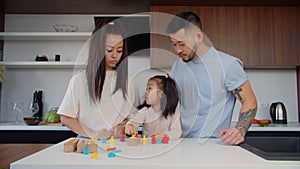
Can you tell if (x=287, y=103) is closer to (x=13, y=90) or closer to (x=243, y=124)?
(x=243, y=124)

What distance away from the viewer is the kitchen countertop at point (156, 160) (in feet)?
1.98

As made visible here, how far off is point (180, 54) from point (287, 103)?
1580 millimetres

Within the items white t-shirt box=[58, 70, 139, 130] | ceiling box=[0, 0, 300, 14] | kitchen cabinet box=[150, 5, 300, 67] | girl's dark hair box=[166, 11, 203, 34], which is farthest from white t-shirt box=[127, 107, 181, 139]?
ceiling box=[0, 0, 300, 14]

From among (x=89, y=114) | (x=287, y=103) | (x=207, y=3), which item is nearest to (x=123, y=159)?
(x=89, y=114)

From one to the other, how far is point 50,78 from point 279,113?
1.95 m

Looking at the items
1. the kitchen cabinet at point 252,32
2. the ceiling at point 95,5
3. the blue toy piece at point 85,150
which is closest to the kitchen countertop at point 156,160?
the blue toy piece at point 85,150

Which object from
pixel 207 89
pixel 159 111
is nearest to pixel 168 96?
pixel 159 111

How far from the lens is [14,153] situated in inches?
38.0

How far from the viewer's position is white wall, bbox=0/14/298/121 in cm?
238

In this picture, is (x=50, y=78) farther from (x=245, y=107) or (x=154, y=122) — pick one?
(x=245, y=107)

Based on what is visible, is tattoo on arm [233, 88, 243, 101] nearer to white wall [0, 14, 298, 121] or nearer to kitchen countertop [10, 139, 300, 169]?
kitchen countertop [10, 139, 300, 169]

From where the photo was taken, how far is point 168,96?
117 cm

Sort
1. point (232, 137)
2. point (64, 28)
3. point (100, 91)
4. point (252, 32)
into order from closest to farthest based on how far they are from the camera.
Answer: point (232, 137)
point (100, 91)
point (252, 32)
point (64, 28)

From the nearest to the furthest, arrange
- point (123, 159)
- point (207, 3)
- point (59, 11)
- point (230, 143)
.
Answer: point (123, 159) < point (230, 143) < point (207, 3) < point (59, 11)
